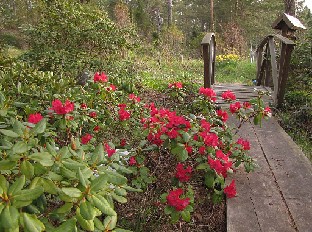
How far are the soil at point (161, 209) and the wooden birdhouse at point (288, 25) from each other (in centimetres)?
530

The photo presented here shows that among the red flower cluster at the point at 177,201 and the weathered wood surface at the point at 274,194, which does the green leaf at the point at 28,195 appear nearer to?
the red flower cluster at the point at 177,201

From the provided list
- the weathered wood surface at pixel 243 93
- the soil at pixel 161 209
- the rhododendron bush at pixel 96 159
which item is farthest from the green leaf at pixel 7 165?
the weathered wood surface at pixel 243 93

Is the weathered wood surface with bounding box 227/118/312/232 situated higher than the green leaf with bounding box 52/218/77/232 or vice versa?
the green leaf with bounding box 52/218/77/232

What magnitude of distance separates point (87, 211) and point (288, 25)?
7.17 meters

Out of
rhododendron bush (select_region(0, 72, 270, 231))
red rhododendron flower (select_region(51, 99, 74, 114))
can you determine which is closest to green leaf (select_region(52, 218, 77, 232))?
rhododendron bush (select_region(0, 72, 270, 231))

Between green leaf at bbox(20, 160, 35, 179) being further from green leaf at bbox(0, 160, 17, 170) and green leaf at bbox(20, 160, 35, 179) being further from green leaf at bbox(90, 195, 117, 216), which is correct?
green leaf at bbox(90, 195, 117, 216)

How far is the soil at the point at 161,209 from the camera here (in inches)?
104

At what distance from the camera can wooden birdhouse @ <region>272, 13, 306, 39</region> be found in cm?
707

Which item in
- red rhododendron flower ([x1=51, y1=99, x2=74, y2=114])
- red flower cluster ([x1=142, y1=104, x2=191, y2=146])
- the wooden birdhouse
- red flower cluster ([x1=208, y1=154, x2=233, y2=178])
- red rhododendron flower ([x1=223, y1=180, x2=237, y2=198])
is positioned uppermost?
the wooden birdhouse

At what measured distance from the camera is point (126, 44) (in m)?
7.45

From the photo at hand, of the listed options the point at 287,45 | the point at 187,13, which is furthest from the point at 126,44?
the point at 187,13

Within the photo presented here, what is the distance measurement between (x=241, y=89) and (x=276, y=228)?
489 cm

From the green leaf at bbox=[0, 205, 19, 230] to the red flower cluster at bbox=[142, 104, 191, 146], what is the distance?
153cm

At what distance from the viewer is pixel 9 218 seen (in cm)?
99
